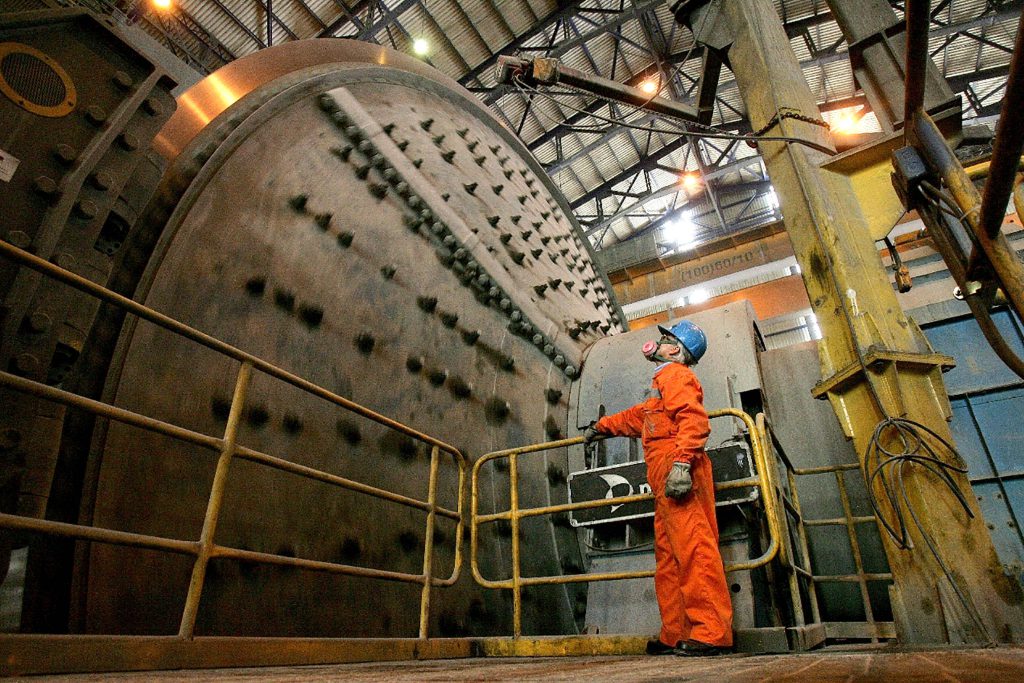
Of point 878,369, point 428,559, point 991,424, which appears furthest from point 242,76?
point 991,424

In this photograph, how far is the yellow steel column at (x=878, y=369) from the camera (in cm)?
265

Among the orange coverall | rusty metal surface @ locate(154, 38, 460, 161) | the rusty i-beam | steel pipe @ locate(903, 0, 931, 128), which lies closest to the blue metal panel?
the rusty i-beam

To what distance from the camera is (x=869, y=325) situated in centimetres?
315

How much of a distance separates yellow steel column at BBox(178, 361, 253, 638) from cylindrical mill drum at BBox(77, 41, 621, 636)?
0.22 metres

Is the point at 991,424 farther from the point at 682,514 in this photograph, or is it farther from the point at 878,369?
the point at 682,514

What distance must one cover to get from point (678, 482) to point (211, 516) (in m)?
Result: 1.75

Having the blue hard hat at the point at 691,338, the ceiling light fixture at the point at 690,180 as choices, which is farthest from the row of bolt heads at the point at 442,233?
the ceiling light fixture at the point at 690,180

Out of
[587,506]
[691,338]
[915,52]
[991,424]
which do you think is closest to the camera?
[915,52]

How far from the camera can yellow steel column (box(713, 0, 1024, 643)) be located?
8.71 ft

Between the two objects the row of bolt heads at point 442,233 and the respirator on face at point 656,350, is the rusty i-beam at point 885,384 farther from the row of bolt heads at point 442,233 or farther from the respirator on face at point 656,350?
the row of bolt heads at point 442,233

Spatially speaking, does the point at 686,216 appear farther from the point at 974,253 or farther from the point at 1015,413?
the point at 974,253

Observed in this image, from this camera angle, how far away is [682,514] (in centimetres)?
248

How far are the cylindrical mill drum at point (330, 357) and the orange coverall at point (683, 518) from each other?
68cm

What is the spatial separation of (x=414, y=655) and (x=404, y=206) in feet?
6.52
